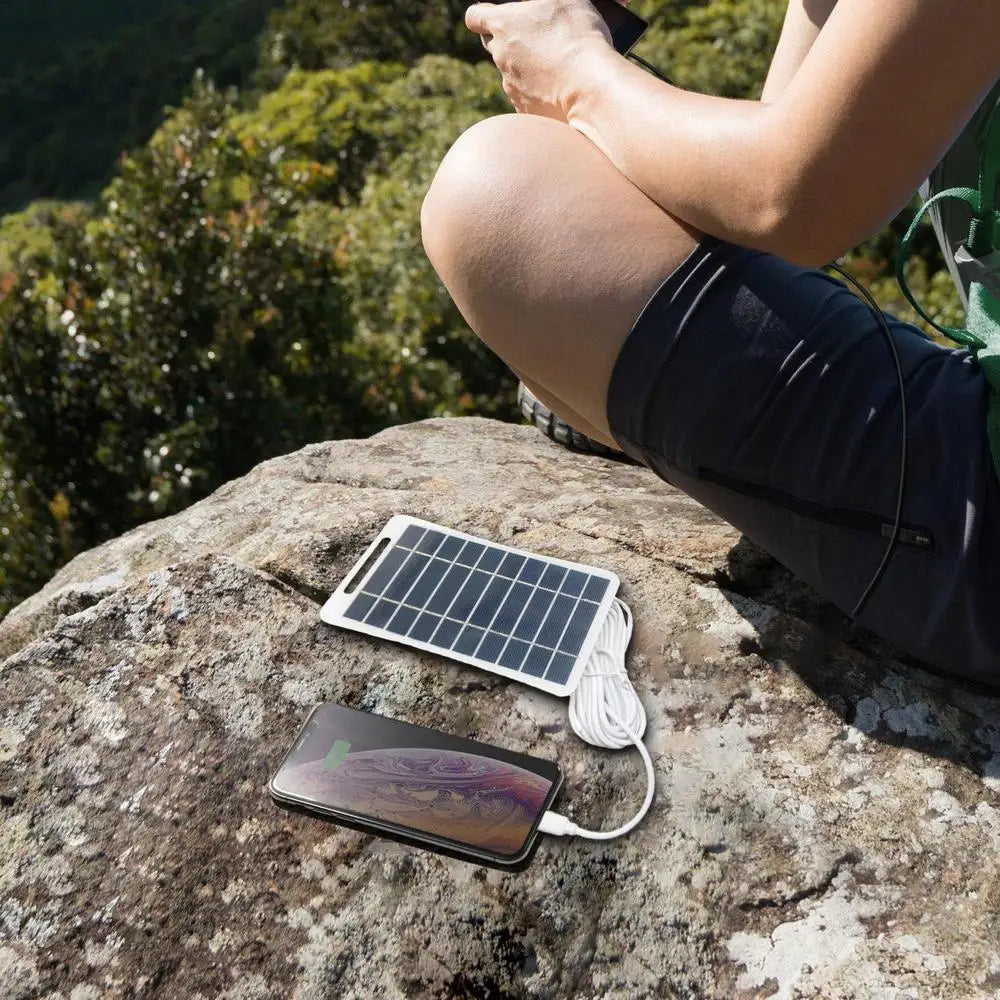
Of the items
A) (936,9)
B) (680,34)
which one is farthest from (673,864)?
(680,34)

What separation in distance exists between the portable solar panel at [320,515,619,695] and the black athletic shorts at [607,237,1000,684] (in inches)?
15.3

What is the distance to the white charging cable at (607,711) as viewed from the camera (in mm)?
1432

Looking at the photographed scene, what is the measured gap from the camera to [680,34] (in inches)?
309

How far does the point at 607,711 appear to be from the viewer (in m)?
1.60

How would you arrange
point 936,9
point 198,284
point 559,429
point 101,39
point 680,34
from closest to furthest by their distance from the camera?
point 936,9 → point 559,429 → point 198,284 → point 680,34 → point 101,39

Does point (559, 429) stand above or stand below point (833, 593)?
below

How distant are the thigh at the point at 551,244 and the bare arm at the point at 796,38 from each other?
56cm

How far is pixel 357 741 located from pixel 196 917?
0.33 metres

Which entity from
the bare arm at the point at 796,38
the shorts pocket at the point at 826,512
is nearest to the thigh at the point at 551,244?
the shorts pocket at the point at 826,512

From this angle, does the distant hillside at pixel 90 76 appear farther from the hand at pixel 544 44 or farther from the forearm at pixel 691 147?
the forearm at pixel 691 147

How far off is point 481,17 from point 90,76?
23260 mm

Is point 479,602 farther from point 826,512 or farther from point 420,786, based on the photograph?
point 826,512

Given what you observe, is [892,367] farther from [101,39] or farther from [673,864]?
[101,39]

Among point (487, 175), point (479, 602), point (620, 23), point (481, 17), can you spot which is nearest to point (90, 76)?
point (481, 17)
